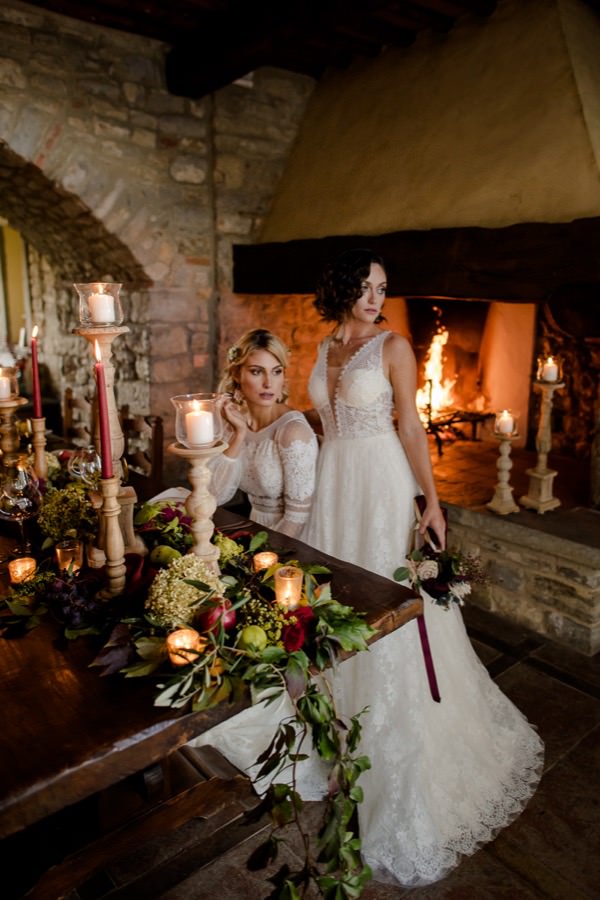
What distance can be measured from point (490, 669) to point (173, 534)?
76.9 inches

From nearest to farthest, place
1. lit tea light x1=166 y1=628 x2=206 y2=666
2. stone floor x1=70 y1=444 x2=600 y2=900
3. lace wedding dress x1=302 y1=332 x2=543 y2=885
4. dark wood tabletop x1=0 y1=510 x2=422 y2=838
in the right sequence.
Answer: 1. dark wood tabletop x1=0 y1=510 x2=422 y2=838
2. lit tea light x1=166 y1=628 x2=206 y2=666
3. stone floor x1=70 y1=444 x2=600 y2=900
4. lace wedding dress x1=302 y1=332 x2=543 y2=885

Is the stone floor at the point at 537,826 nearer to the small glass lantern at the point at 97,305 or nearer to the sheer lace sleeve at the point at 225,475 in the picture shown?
the sheer lace sleeve at the point at 225,475

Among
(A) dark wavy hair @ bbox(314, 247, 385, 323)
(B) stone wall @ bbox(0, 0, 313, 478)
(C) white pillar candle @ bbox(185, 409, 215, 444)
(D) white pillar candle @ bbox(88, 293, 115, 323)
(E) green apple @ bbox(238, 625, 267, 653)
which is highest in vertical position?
(B) stone wall @ bbox(0, 0, 313, 478)

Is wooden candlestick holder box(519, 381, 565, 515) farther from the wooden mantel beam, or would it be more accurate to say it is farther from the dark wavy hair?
the dark wavy hair

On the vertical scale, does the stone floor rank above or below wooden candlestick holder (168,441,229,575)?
below

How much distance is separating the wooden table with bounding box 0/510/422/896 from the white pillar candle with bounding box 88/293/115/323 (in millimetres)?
760

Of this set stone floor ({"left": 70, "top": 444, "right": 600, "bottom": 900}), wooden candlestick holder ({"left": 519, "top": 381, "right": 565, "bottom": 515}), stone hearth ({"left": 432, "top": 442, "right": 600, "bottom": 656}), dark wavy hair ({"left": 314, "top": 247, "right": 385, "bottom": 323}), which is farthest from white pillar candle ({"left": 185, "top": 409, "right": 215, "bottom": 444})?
wooden candlestick holder ({"left": 519, "top": 381, "right": 565, "bottom": 515})

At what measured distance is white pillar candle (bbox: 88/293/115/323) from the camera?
1580mm

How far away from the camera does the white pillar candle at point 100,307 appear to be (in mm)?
1580

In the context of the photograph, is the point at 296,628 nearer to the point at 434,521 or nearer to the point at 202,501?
the point at 202,501

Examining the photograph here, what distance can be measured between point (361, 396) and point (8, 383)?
129 centimetres

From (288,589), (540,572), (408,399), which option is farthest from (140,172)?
(288,589)

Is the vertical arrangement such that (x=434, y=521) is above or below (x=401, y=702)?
above

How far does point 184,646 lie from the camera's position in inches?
50.7
